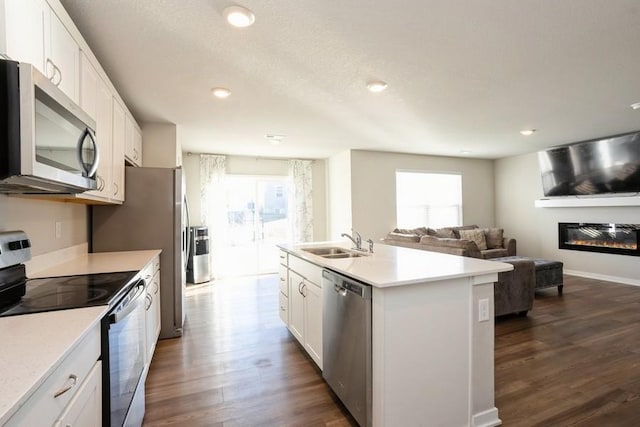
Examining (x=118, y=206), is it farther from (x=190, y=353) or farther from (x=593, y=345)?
(x=593, y=345)

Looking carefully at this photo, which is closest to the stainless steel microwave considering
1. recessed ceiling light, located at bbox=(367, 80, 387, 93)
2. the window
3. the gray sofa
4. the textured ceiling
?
the textured ceiling

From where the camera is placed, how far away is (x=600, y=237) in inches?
212

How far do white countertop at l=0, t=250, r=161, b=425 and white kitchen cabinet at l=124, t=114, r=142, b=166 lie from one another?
228 cm

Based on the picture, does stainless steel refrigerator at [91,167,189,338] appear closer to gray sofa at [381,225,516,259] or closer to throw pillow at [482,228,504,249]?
gray sofa at [381,225,516,259]

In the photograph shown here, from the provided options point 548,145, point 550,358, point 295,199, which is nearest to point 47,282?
point 550,358

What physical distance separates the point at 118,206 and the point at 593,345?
4.69 metres

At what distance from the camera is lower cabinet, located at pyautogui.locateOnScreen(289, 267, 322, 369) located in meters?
2.30

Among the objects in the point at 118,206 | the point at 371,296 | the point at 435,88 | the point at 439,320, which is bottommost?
the point at 439,320

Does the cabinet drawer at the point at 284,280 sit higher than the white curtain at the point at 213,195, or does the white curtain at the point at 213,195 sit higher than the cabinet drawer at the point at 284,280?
the white curtain at the point at 213,195

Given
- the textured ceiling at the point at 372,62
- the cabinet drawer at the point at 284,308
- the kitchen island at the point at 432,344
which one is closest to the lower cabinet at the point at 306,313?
the cabinet drawer at the point at 284,308

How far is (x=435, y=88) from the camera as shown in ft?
9.71

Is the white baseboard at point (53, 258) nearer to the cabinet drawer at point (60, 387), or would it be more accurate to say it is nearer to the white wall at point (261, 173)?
the cabinet drawer at point (60, 387)

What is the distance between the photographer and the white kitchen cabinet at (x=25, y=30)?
3.95 feet

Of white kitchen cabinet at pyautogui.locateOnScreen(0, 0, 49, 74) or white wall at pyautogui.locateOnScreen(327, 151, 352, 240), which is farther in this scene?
white wall at pyautogui.locateOnScreen(327, 151, 352, 240)
